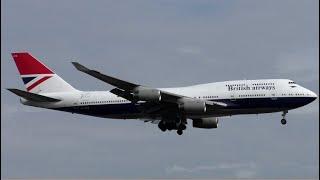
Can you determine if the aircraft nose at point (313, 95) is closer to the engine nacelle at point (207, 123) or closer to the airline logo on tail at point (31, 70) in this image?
the engine nacelle at point (207, 123)

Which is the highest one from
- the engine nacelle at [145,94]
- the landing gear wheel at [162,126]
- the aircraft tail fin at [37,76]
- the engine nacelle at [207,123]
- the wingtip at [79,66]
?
the aircraft tail fin at [37,76]

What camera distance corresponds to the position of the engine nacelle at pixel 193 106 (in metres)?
56.5

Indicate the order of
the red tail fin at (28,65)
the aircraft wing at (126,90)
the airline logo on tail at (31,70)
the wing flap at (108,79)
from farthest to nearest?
the red tail fin at (28,65) < the airline logo on tail at (31,70) < the aircraft wing at (126,90) < the wing flap at (108,79)

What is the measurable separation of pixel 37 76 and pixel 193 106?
17424 millimetres

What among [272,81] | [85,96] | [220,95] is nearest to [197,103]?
[220,95]

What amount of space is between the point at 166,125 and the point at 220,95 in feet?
18.2

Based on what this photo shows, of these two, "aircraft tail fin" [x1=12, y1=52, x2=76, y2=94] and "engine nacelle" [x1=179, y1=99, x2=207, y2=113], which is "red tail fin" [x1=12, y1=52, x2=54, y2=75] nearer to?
"aircraft tail fin" [x1=12, y1=52, x2=76, y2=94]

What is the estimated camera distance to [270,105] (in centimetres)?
5697

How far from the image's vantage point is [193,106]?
56656 mm

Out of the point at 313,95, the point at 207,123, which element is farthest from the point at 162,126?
the point at 313,95

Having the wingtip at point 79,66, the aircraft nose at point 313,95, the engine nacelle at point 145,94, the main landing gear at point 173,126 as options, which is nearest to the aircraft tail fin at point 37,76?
the main landing gear at point 173,126

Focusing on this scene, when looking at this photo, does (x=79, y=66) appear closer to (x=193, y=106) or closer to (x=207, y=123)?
(x=193, y=106)

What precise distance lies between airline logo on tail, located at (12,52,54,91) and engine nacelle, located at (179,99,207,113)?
15592mm

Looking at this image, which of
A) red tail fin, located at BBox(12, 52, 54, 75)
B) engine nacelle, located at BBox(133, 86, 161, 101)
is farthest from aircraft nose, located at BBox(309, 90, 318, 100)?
red tail fin, located at BBox(12, 52, 54, 75)
